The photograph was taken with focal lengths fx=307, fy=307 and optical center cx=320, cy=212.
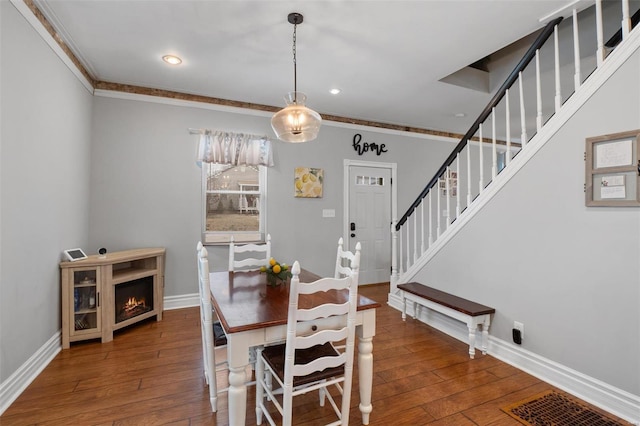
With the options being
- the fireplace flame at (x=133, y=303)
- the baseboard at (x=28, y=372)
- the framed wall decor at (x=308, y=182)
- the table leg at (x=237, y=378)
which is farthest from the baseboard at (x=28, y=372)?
the framed wall decor at (x=308, y=182)

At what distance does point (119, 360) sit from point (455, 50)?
13.4 ft

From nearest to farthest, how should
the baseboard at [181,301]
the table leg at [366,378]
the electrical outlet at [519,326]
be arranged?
1. the table leg at [366,378]
2. the electrical outlet at [519,326]
3. the baseboard at [181,301]

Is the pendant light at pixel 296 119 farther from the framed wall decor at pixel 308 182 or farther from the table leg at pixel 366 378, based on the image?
the framed wall decor at pixel 308 182

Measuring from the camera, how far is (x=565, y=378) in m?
Answer: 2.23

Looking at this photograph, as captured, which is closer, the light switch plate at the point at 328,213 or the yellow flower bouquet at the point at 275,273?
→ the yellow flower bouquet at the point at 275,273

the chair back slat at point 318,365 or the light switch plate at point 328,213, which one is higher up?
the light switch plate at point 328,213

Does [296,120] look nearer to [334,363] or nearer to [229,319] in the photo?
[229,319]

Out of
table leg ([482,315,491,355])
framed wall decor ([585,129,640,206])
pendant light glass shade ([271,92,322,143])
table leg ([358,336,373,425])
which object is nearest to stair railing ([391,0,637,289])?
framed wall decor ([585,129,640,206])

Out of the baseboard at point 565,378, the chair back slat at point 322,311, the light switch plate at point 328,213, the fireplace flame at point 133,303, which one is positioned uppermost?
the light switch plate at point 328,213

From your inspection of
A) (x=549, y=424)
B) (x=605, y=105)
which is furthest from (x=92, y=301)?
(x=605, y=105)

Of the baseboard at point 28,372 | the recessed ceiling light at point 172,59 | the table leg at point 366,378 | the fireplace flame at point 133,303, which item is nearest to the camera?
the table leg at point 366,378

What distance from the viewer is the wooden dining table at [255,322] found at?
1.55 meters

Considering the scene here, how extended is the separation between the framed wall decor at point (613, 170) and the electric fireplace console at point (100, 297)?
4.01m

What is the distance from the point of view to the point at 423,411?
1.99 meters
